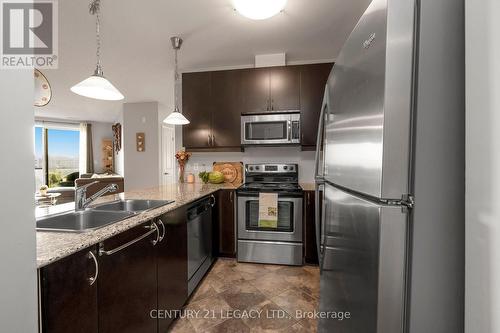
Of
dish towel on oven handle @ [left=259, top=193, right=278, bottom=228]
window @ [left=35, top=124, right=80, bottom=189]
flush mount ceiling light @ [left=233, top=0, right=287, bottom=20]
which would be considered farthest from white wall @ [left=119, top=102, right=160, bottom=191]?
flush mount ceiling light @ [left=233, top=0, right=287, bottom=20]

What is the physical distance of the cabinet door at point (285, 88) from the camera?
2918 millimetres

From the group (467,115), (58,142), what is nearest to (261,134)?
(467,115)

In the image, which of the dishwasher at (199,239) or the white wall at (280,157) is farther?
the white wall at (280,157)

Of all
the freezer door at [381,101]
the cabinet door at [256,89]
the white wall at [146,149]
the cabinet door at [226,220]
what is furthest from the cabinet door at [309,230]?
the white wall at [146,149]

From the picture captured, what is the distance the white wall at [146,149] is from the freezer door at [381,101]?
5180 millimetres

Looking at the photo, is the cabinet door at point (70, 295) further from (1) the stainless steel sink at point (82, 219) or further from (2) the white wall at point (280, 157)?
(2) the white wall at point (280, 157)

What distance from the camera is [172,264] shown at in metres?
1.63

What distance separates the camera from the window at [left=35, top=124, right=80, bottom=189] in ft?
23.4

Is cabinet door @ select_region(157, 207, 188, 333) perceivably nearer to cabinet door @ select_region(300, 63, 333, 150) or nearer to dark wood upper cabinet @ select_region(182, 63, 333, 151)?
dark wood upper cabinet @ select_region(182, 63, 333, 151)

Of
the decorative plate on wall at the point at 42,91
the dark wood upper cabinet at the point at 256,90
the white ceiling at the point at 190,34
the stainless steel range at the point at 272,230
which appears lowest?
the stainless steel range at the point at 272,230

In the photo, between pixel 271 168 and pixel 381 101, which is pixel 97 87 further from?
pixel 271 168

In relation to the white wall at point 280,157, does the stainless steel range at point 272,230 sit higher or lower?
lower

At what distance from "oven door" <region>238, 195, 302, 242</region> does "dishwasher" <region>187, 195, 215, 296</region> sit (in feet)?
1.20

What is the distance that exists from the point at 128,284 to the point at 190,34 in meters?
2.37
